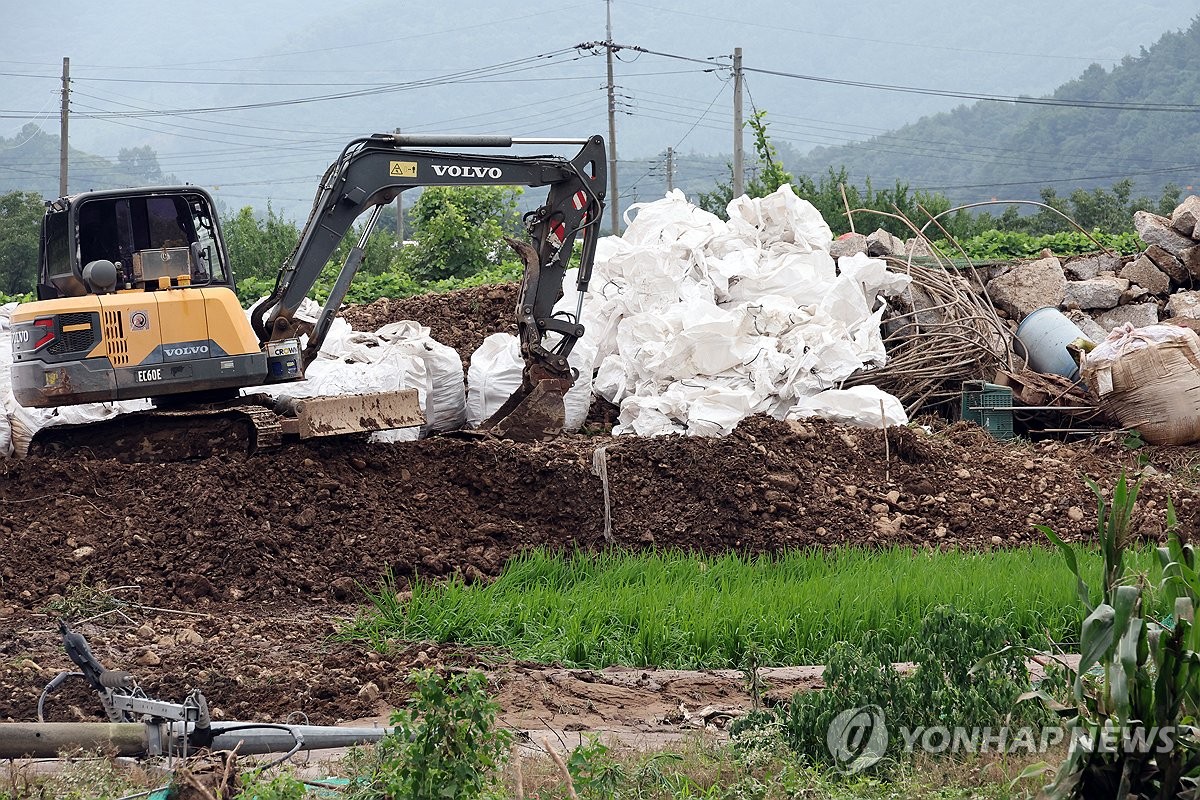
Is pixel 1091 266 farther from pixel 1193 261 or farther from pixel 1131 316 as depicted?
pixel 1131 316

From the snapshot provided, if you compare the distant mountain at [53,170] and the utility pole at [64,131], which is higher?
the distant mountain at [53,170]

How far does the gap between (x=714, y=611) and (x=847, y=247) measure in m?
8.81

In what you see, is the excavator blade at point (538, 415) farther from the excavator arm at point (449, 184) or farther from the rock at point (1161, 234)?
the rock at point (1161, 234)

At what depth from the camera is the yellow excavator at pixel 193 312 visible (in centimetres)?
942

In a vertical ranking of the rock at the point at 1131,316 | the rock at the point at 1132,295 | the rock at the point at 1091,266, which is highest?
the rock at the point at 1091,266

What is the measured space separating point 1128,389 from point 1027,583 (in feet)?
17.8

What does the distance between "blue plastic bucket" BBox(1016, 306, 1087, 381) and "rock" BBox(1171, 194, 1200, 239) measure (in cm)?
371

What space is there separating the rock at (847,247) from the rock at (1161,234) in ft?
14.5

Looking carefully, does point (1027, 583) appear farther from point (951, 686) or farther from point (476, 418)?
point (476, 418)

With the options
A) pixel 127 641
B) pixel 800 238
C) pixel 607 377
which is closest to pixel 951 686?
pixel 127 641

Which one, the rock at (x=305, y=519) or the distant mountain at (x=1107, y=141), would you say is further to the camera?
the distant mountain at (x=1107, y=141)

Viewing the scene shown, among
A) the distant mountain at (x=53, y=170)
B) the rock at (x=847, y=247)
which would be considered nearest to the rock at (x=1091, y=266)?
the rock at (x=847, y=247)

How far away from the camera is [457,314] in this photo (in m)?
16.4

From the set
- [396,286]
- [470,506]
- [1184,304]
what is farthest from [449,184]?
[396,286]
